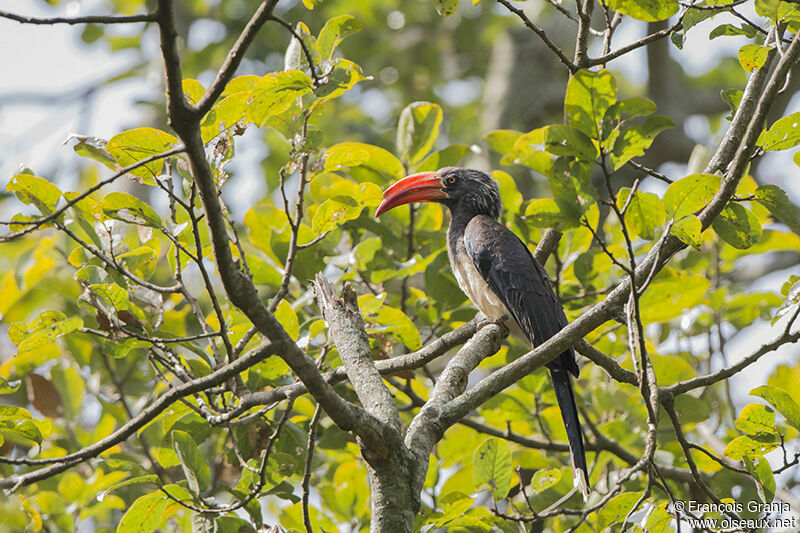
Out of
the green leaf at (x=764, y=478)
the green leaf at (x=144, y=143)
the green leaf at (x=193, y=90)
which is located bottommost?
the green leaf at (x=764, y=478)

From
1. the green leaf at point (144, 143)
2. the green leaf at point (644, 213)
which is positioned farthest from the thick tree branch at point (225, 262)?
the green leaf at point (644, 213)

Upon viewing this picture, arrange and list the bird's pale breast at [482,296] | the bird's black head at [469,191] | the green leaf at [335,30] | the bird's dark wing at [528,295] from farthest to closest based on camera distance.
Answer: the bird's black head at [469,191], the bird's pale breast at [482,296], the bird's dark wing at [528,295], the green leaf at [335,30]

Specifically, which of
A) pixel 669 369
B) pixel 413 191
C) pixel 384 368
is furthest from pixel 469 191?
pixel 384 368

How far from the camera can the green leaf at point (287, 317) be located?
119 inches

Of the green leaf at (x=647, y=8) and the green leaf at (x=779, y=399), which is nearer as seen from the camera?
the green leaf at (x=647, y=8)

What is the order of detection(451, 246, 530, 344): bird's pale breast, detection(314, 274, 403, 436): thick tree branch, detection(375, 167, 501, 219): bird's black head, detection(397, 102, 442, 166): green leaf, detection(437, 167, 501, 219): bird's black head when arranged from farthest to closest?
detection(437, 167, 501, 219): bird's black head, detection(375, 167, 501, 219): bird's black head, detection(451, 246, 530, 344): bird's pale breast, detection(397, 102, 442, 166): green leaf, detection(314, 274, 403, 436): thick tree branch

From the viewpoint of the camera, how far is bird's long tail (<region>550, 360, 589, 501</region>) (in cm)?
337

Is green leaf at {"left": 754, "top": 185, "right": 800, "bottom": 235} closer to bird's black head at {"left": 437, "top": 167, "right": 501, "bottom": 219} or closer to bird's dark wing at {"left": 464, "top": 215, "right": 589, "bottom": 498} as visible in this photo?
bird's dark wing at {"left": 464, "top": 215, "right": 589, "bottom": 498}

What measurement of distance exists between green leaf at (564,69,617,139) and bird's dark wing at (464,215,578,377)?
47.2 inches

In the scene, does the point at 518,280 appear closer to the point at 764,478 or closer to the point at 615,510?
the point at 615,510

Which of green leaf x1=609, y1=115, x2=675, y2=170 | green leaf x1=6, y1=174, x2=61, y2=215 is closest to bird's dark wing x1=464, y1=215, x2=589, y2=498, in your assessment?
green leaf x1=609, y1=115, x2=675, y2=170

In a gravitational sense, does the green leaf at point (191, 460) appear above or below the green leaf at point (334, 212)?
below

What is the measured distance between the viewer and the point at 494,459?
3059 millimetres

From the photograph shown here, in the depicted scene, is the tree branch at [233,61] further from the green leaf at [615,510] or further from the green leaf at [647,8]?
the green leaf at [615,510]
